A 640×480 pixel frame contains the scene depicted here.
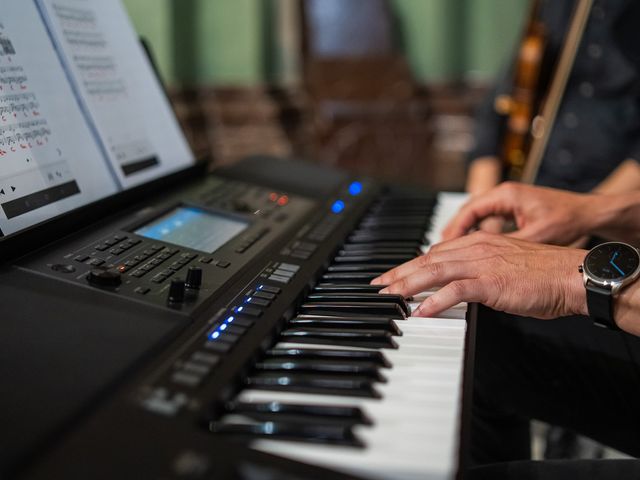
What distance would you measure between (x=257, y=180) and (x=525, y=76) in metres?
1.07

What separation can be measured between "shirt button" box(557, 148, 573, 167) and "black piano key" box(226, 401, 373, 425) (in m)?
1.59

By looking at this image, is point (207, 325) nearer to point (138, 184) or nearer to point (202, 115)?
point (138, 184)

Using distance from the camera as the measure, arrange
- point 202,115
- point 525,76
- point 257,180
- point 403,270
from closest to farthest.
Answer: point 403,270 < point 257,180 < point 525,76 < point 202,115

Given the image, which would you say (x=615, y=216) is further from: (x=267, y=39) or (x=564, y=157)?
(x=267, y=39)

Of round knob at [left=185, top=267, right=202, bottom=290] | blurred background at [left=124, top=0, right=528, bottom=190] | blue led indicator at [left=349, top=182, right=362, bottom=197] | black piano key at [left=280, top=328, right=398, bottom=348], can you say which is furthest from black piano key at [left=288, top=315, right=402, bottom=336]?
blurred background at [left=124, top=0, right=528, bottom=190]

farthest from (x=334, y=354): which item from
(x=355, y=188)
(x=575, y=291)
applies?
(x=355, y=188)

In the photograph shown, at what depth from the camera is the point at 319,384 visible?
2.17ft

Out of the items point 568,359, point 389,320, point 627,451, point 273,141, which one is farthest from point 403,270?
point 273,141

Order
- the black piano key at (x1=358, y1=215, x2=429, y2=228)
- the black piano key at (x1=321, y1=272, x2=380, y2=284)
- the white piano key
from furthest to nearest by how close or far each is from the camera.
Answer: the black piano key at (x1=358, y1=215, x2=429, y2=228)
the black piano key at (x1=321, y1=272, x2=380, y2=284)
the white piano key

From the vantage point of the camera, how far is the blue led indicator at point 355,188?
1.40 m

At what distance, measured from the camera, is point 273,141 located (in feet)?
11.4

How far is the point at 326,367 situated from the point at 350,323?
122mm

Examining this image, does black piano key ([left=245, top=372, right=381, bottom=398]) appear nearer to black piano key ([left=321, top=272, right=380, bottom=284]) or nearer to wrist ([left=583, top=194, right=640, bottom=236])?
black piano key ([left=321, top=272, right=380, bottom=284])

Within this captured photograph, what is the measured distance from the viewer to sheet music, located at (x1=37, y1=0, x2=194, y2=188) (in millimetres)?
1036
